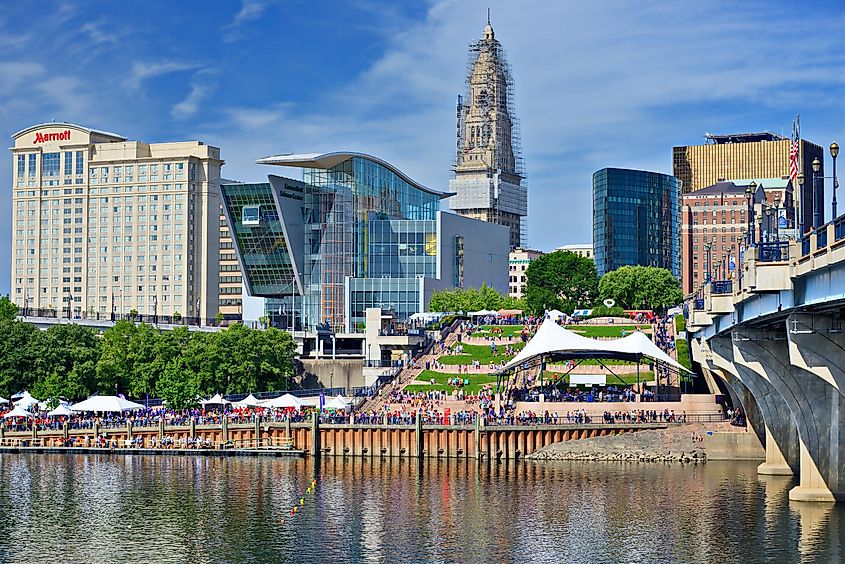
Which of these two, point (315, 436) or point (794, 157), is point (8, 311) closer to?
point (315, 436)

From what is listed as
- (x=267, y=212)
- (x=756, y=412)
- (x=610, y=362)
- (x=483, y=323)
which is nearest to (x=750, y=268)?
(x=756, y=412)

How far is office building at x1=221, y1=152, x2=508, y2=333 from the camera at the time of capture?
188 metres

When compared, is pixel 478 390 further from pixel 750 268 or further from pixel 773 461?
pixel 750 268

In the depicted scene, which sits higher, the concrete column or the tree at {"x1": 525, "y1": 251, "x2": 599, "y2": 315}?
the tree at {"x1": 525, "y1": 251, "x2": 599, "y2": 315}

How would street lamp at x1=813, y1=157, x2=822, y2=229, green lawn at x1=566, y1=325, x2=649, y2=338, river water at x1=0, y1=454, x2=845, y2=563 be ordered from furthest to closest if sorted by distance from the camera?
green lawn at x1=566, y1=325, x2=649, y2=338 → river water at x1=0, y1=454, x2=845, y2=563 → street lamp at x1=813, y1=157, x2=822, y2=229

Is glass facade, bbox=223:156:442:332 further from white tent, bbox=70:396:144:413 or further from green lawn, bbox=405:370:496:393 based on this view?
white tent, bbox=70:396:144:413

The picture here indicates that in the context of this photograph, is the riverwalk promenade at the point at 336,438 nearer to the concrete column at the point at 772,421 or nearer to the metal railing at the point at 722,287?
the concrete column at the point at 772,421

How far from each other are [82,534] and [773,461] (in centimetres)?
4209

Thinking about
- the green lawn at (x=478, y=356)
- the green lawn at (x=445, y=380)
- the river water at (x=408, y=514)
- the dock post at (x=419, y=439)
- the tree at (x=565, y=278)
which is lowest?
the river water at (x=408, y=514)

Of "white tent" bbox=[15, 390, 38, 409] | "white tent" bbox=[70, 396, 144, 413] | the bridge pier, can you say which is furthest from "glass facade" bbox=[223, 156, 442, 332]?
the bridge pier

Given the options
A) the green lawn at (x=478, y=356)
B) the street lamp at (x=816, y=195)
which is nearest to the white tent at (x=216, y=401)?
the green lawn at (x=478, y=356)

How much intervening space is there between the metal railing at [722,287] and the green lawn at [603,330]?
62.2 metres

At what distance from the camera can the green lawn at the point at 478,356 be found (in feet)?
411

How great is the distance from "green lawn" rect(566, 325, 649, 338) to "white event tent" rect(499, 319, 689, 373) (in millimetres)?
26581
